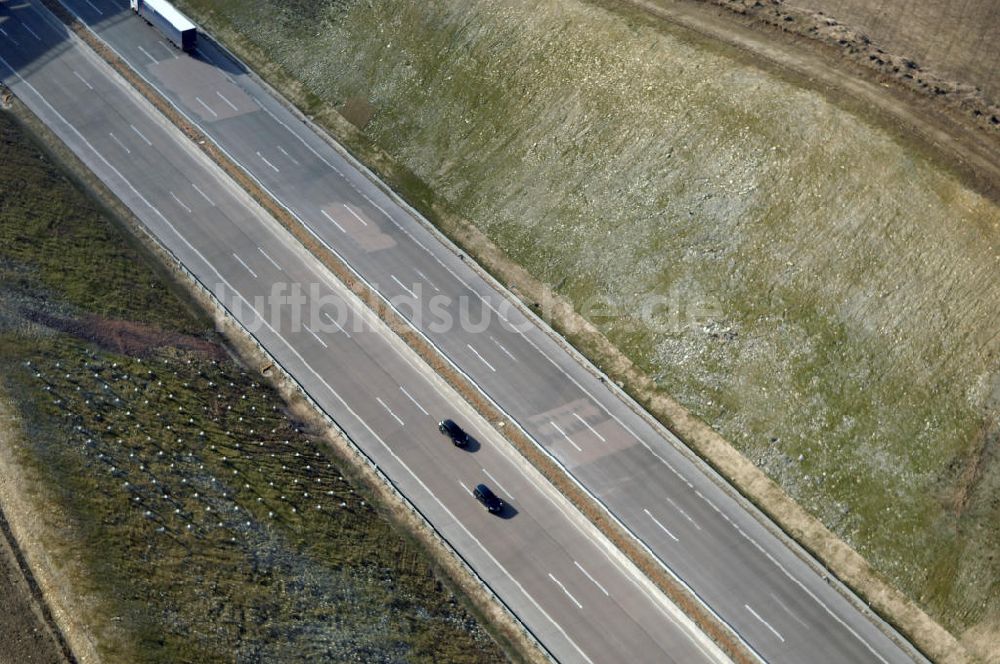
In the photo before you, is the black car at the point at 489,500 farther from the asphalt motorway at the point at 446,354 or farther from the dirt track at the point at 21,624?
the dirt track at the point at 21,624

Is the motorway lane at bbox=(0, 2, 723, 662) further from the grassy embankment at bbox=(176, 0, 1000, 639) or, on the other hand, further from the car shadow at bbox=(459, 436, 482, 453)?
the grassy embankment at bbox=(176, 0, 1000, 639)

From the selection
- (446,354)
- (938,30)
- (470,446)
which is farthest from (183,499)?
(938,30)

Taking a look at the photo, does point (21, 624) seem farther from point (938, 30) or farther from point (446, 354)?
point (938, 30)

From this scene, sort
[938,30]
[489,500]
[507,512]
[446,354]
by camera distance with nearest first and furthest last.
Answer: [489,500] → [507,512] → [446,354] → [938,30]

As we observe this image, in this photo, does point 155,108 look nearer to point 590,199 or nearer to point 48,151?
point 48,151

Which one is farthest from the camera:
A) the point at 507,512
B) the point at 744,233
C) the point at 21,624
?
the point at 744,233

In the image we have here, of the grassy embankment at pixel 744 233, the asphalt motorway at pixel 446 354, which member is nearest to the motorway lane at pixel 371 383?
the asphalt motorway at pixel 446 354

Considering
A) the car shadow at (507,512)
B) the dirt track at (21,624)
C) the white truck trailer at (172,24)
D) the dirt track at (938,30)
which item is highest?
the dirt track at (938,30)
